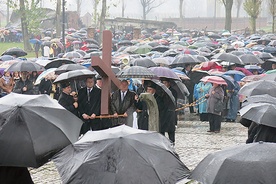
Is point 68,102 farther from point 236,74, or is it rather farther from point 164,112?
point 236,74

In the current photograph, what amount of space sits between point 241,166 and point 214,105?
327 inches

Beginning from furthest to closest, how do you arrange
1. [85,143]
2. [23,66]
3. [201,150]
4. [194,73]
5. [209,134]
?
[194,73] < [23,66] < [209,134] < [201,150] < [85,143]

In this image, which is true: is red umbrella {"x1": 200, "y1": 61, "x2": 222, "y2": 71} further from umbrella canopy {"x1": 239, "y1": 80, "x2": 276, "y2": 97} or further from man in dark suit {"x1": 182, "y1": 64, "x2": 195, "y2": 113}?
umbrella canopy {"x1": 239, "y1": 80, "x2": 276, "y2": 97}

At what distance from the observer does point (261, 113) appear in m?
7.45

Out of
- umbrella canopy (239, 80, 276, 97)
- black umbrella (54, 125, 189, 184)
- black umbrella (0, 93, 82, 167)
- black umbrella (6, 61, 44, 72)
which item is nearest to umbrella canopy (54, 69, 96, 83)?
umbrella canopy (239, 80, 276, 97)

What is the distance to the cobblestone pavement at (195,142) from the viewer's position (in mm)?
9527

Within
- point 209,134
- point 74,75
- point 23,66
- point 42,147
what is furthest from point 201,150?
point 42,147

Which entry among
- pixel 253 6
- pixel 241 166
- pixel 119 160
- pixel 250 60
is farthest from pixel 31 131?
pixel 253 6

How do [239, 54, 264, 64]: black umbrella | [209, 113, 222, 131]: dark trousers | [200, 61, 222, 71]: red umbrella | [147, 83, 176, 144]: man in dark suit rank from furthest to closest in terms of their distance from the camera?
1. [239, 54, 264, 64]: black umbrella
2. [200, 61, 222, 71]: red umbrella
3. [209, 113, 222, 131]: dark trousers
4. [147, 83, 176, 144]: man in dark suit

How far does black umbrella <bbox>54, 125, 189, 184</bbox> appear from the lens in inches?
201

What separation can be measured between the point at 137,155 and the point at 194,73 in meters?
10.7

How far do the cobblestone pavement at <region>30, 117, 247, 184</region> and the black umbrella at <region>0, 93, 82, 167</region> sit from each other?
2.66 m

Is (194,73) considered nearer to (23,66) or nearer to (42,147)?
(23,66)

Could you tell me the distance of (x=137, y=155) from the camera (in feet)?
17.3
